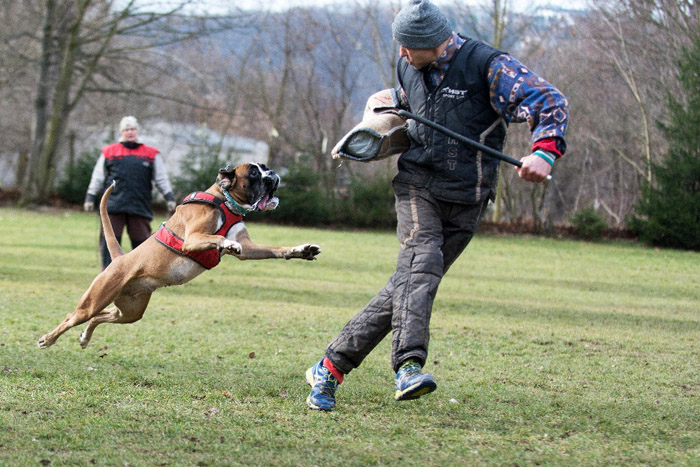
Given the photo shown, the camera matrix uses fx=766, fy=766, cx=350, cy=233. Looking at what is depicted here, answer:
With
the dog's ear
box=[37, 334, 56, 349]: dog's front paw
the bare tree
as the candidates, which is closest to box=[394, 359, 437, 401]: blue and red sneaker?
the dog's ear

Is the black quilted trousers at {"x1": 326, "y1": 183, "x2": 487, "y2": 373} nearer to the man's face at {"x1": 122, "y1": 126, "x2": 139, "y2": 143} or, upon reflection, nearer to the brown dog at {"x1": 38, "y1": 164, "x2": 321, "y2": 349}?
the brown dog at {"x1": 38, "y1": 164, "x2": 321, "y2": 349}

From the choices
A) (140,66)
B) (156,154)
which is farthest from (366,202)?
(156,154)

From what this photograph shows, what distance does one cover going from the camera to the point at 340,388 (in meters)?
4.67

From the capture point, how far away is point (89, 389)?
14.4 ft

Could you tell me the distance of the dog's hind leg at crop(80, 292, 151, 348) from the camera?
5121mm

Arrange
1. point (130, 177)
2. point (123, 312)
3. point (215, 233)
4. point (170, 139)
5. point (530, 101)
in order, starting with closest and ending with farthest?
point (530, 101), point (215, 233), point (123, 312), point (130, 177), point (170, 139)

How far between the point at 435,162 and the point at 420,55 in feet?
1.78

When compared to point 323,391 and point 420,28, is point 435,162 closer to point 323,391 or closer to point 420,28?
point 420,28

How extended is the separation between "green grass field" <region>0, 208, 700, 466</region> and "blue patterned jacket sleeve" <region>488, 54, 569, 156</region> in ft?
4.73

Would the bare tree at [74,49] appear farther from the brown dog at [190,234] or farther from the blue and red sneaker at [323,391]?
the blue and red sneaker at [323,391]

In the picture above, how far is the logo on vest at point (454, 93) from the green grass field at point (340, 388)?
1.66m

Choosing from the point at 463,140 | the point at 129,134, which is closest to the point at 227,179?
the point at 463,140

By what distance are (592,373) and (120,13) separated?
75.1ft

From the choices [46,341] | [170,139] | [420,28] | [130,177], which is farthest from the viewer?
[170,139]
